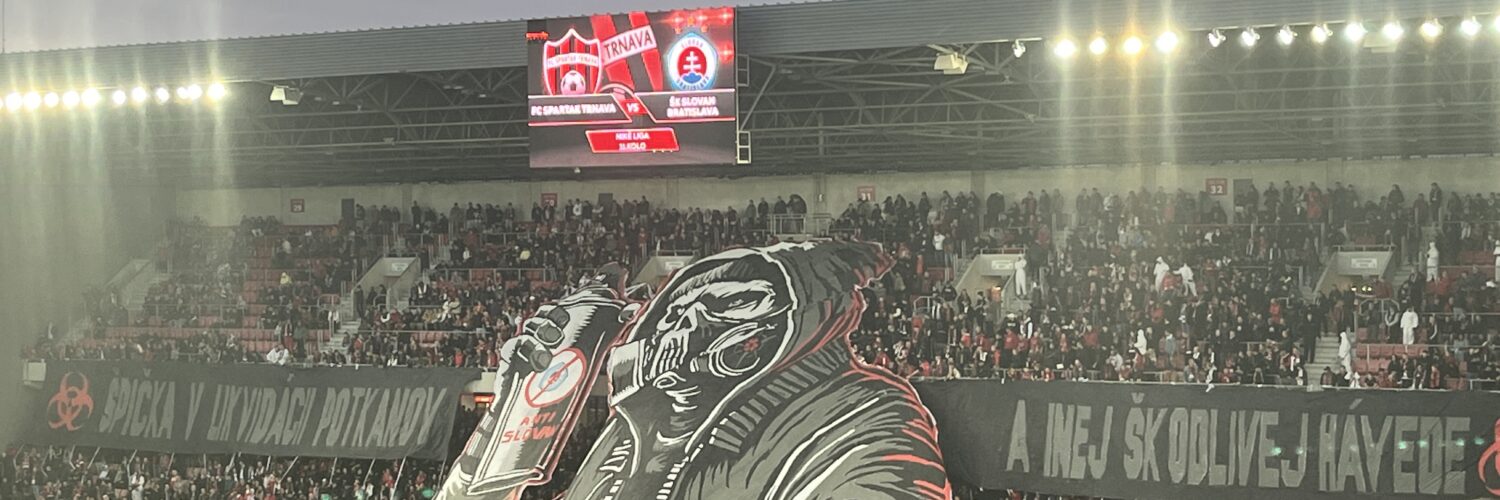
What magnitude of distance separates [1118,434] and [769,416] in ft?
16.5

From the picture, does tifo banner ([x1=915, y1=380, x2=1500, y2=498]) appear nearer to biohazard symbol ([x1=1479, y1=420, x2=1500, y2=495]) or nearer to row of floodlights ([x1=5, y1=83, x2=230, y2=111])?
biohazard symbol ([x1=1479, y1=420, x2=1500, y2=495])

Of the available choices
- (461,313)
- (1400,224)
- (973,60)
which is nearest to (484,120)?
(461,313)

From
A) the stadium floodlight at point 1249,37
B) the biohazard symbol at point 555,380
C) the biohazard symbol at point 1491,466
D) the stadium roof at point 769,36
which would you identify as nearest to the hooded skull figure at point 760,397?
the biohazard symbol at point 555,380

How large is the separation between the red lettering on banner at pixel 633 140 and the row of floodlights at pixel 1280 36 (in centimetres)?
494

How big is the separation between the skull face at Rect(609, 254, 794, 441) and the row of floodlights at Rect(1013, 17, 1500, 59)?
5.72m

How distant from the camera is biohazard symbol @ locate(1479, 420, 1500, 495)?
20.8m

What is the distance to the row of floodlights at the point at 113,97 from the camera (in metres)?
26.1

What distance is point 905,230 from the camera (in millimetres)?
29266

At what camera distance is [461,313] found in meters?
29.9

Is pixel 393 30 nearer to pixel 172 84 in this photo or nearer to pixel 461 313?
pixel 172 84

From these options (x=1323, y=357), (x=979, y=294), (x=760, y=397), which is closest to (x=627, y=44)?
(x=760, y=397)

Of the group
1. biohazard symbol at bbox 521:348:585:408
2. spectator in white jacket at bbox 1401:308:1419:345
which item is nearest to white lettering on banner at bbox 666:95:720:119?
biohazard symbol at bbox 521:348:585:408

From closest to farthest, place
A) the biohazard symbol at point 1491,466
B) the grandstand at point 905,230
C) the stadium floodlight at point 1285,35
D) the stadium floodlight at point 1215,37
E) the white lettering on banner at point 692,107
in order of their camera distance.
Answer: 1. the stadium floodlight at point 1285,35
2. the stadium floodlight at point 1215,37
3. the biohazard symbol at point 1491,466
4. the white lettering on banner at point 692,107
5. the grandstand at point 905,230

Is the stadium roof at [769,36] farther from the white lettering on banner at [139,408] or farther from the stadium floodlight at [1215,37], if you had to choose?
the white lettering on banner at [139,408]
